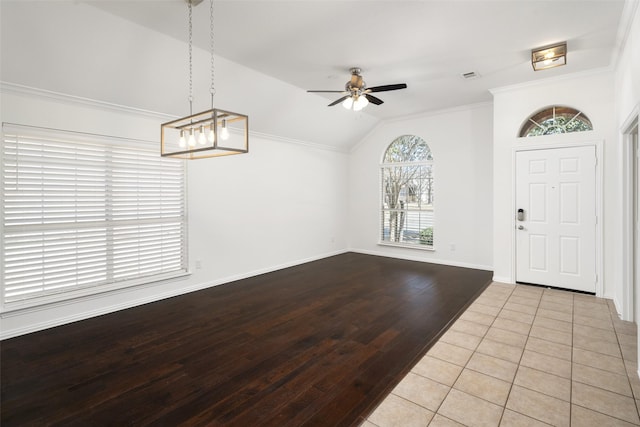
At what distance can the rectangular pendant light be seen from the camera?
2.38 meters

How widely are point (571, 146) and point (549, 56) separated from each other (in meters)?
1.42

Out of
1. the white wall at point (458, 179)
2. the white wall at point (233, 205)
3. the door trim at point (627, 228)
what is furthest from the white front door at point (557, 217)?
the white wall at point (233, 205)

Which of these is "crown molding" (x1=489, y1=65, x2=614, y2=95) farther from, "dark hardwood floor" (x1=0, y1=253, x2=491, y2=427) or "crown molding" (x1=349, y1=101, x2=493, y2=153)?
"dark hardwood floor" (x1=0, y1=253, x2=491, y2=427)

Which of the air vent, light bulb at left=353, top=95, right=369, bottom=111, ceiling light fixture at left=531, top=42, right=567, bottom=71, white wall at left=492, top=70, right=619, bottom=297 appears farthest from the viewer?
the air vent

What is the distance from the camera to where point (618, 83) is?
3.85 meters

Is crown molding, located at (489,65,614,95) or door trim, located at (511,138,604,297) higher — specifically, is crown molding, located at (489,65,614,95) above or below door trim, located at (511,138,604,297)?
above

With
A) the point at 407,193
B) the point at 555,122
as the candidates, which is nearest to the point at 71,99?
the point at 407,193

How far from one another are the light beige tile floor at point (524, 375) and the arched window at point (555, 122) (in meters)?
2.48

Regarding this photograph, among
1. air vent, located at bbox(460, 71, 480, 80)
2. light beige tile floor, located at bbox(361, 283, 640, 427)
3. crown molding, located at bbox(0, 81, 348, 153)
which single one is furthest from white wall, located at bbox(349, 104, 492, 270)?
crown molding, located at bbox(0, 81, 348, 153)

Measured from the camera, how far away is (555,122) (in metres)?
4.63

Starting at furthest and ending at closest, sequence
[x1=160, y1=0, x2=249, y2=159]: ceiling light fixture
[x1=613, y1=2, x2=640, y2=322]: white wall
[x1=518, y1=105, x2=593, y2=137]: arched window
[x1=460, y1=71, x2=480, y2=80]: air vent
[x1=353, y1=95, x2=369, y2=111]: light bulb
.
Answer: [x1=518, y1=105, x2=593, y2=137]: arched window, [x1=460, y1=71, x2=480, y2=80]: air vent, [x1=353, y1=95, x2=369, y2=111]: light bulb, [x1=613, y1=2, x2=640, y2=322]: white wall, [x1=160, y1=0, x2=249, y2=159]: ceiling light fixture

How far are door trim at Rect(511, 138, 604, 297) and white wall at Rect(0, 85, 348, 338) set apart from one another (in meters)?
3.60

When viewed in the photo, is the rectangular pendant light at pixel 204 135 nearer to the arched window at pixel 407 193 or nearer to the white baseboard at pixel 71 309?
the white baseboard at pixel 71 309

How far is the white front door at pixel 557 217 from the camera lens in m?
4.35
